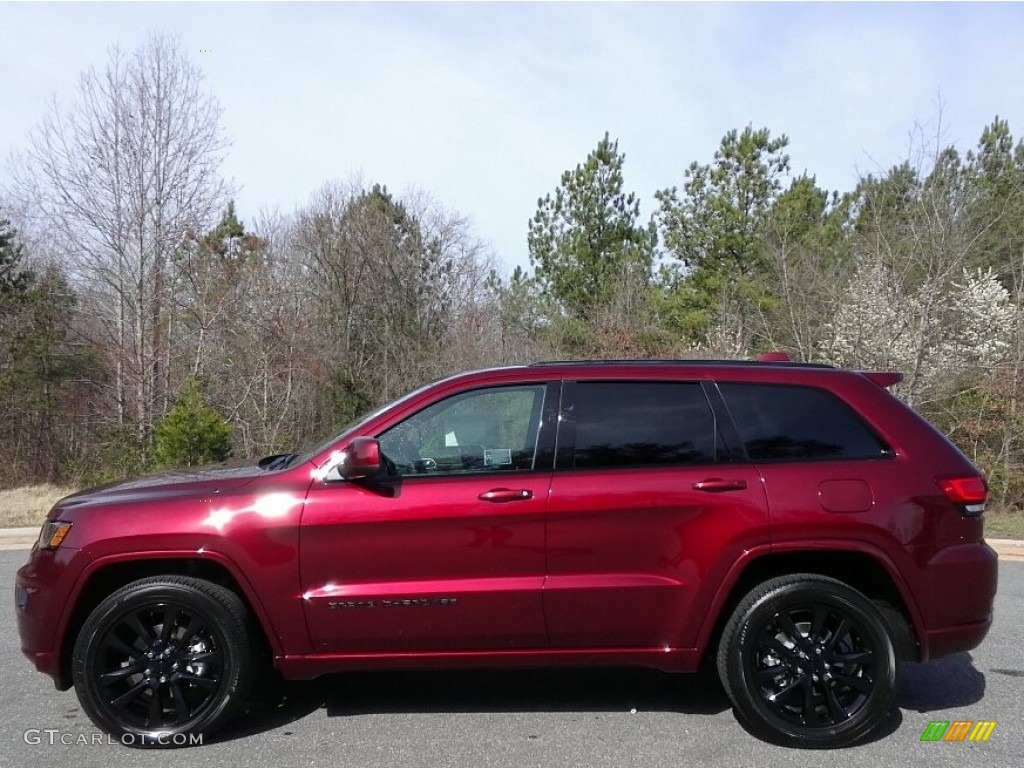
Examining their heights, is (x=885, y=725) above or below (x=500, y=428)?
below

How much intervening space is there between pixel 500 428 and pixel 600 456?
516 millimetres

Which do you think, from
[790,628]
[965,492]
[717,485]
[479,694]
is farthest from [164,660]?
[965,492]

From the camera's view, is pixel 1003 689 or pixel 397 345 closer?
pixel 1003 689

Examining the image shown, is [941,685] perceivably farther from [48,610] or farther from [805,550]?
[48,610]

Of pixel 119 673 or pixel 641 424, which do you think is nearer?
pixel 119 673

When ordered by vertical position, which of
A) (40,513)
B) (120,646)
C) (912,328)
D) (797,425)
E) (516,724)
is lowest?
(516,724)

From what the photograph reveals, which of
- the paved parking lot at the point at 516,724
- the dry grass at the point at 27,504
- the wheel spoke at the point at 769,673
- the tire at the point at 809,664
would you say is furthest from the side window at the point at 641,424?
the dry grass at the point at 27,504

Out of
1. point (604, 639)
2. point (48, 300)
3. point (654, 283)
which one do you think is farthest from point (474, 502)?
point (654, 283)

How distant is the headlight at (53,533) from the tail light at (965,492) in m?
4.20

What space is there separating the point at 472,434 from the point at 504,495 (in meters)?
0.39

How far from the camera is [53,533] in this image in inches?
162

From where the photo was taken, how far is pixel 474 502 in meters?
4.00

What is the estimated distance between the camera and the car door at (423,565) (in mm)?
3980

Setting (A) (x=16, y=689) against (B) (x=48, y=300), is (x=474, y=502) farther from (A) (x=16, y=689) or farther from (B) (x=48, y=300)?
(B) (x=48, y=300)
